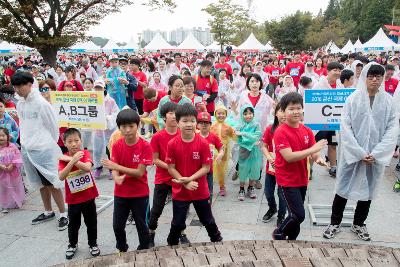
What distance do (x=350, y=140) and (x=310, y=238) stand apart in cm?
120

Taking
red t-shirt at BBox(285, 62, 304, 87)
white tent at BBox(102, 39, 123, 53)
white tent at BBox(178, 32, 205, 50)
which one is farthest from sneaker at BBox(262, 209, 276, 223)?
white tent at BBox(102, 39, 123, 53)

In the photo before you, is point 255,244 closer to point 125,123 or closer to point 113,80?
point 125,123

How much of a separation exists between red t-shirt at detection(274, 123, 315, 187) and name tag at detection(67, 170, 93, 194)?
1.97 m

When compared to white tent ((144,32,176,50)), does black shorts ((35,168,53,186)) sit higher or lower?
lower

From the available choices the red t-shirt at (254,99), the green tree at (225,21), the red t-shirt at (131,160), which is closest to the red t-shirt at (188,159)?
the red t-shirt at (131,160)

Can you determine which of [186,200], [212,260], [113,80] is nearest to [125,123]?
[186,200]

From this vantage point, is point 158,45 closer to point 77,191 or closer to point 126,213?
point 77,191

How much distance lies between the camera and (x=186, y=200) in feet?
11.3

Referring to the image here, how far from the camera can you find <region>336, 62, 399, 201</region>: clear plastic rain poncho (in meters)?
3.82

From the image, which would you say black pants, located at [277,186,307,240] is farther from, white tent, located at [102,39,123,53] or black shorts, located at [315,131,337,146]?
white tent, located at [102,39,123,53]

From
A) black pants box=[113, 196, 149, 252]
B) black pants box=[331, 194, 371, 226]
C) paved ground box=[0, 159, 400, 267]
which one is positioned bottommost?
paved ground box=[0, 159, 400, 267]

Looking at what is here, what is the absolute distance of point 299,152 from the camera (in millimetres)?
3297

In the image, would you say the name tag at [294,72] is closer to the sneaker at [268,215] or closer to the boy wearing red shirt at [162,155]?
the sneaker at [268,215]

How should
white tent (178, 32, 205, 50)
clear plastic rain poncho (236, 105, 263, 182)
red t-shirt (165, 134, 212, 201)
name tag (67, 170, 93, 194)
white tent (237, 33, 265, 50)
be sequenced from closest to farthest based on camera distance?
red t-shirt (165, 134, 212, 201), name tag (67, 170, 93, 194), clear plastic rain poncho (236, 105, 263, 182), white tent (237, 33, 265, 50), white tent (178, 32, 205, 50)
